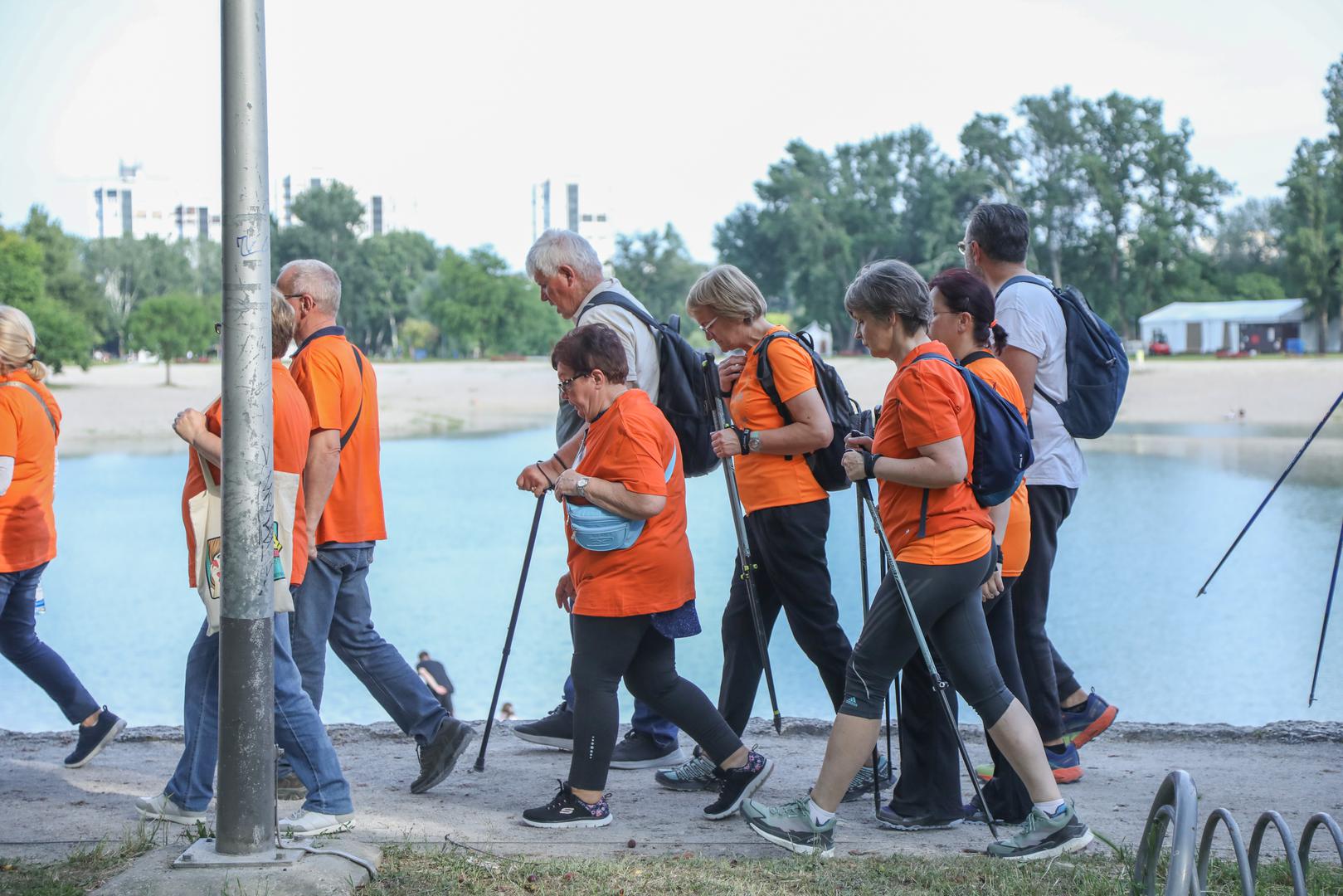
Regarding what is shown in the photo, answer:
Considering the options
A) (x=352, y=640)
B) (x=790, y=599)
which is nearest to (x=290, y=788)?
(x=352, y=640)

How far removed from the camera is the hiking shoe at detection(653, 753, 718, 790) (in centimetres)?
428

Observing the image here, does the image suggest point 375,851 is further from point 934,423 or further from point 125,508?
point 125,508

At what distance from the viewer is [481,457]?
34500mm

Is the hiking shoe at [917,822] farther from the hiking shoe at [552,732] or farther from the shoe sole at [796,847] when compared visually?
the hiking shoe at [552,732]

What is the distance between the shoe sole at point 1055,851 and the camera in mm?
3396

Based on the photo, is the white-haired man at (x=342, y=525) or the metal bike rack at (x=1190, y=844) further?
the white-haired man at (x=342, y=525)

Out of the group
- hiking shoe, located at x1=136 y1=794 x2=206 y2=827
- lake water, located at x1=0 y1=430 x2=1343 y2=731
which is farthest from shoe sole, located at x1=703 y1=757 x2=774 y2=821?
lake water, located at x1=0 y1=430 x2=1343 y2=731

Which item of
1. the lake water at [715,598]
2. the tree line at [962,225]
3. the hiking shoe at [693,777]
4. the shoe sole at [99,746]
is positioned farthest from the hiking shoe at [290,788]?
the tree line at [962,225]

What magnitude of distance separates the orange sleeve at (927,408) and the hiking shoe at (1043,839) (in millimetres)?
1025

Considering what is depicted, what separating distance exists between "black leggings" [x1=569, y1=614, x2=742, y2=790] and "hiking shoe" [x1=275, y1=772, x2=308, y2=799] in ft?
3.16

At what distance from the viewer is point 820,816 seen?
344cm

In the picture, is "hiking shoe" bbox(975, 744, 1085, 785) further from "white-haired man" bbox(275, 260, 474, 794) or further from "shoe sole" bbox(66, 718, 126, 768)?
"shoe sole" bbox(66, 718, 126, 768)

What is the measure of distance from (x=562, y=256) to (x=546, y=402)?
45195 mm

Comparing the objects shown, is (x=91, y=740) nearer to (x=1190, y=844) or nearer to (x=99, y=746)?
(x=99, y=746)
